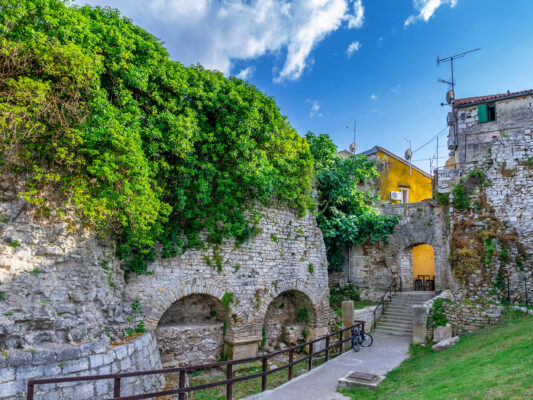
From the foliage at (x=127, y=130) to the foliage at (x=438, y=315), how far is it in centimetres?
707

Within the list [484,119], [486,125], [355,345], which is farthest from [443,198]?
[355,345]

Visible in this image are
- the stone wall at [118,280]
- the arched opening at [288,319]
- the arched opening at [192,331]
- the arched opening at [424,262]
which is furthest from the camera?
the arched opening at [424,262]

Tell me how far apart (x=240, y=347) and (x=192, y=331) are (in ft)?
5.42

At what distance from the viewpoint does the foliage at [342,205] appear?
16562 millimetres

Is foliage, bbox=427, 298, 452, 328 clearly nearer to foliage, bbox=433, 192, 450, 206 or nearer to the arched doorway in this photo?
foliage, bbox=433, 192, 450, 206

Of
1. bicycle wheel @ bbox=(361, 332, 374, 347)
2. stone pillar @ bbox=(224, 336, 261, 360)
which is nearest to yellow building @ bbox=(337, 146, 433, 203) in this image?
bicycle wheel @ bbox=(361, 332, 374, 347)

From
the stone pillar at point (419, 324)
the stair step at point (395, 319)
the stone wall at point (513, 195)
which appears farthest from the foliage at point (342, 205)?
the stone pillar at point (419, 324)

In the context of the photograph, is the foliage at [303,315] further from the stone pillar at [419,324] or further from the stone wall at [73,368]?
the stone wall at [73,368]

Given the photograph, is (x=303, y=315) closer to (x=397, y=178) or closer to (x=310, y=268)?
(x=310, y=268)

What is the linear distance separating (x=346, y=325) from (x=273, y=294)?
3.24 m

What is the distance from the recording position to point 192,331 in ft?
33.8

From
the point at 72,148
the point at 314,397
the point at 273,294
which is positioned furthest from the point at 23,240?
the point at 273,294

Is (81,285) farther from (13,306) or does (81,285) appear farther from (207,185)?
(207,185)

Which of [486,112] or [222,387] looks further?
[486,112]
